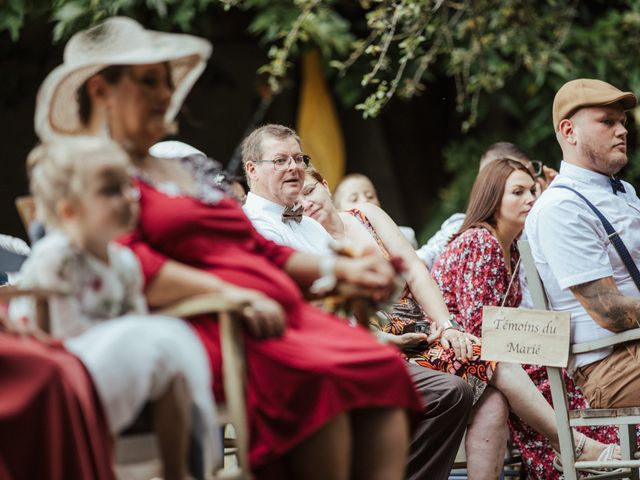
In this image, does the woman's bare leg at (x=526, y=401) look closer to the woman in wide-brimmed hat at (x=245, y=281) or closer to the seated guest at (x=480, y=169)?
the seated guest at (x=480, y=169)

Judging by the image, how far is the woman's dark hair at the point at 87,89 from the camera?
121 inches

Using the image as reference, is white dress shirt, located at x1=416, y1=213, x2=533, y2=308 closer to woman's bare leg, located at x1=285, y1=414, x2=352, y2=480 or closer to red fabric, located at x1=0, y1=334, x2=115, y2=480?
woman's bare leg, located at x1=285, y1=414, x2=352, y2=480

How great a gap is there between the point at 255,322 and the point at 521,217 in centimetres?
280

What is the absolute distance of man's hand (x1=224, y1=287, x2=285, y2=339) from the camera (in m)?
2.82

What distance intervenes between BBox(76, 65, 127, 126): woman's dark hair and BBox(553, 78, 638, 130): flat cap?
2433 mm

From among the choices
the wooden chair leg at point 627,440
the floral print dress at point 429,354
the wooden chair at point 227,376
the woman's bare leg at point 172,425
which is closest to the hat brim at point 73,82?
the wooden chair at point 227,376

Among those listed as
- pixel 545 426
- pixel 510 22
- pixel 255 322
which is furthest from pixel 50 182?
pixel 510 22

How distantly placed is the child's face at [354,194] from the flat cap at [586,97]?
1.77 m

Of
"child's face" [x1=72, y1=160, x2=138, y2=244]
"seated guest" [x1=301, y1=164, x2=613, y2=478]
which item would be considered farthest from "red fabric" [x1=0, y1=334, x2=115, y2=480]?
"seated guest" [x1=301, y1=164, x2=613, y2=478]

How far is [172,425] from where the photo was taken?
2.68 meters

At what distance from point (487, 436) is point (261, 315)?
7.70 ft

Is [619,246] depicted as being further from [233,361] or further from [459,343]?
[233,361]

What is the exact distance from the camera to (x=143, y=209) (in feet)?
9.98

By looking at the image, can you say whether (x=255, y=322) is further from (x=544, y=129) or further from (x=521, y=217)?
(x=544, y=129)
